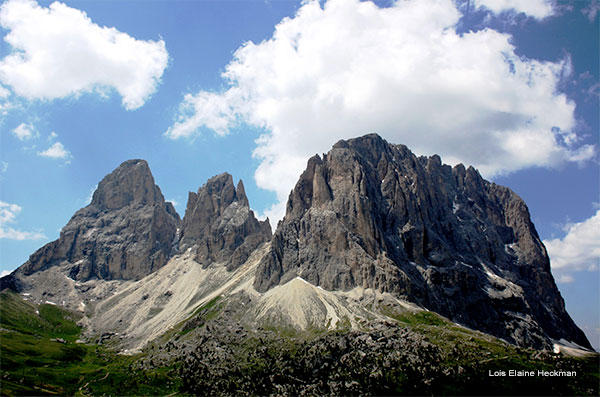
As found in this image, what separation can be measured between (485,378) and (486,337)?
53594mm

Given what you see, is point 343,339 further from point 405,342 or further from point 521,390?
point 521,390

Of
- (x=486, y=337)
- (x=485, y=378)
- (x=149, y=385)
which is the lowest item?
(x=149, y=385)

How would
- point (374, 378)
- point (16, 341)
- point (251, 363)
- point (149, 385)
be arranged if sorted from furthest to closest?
point (16, 341)
point (251, 363)
point (149, 385)
point (374, 378)

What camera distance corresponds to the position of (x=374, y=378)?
13925cm

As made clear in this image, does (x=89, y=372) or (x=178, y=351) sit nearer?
(x=89, y=372)

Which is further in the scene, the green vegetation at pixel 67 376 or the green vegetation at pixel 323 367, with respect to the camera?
the green vegetation at pixel 67 376

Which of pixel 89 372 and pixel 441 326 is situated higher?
pixel 441 326

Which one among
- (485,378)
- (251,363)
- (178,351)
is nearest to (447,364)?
(485,378)

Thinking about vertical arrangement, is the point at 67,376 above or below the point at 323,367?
below

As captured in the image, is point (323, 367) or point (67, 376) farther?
point (67, 376)

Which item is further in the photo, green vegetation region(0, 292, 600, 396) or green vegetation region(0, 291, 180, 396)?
green vegetation region(0, 291, 180, 396)

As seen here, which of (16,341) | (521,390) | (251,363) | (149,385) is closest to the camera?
(521,390)

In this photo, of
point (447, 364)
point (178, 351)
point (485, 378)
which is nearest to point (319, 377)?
point (447, 364)

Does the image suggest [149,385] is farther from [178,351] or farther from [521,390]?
[521,390]
